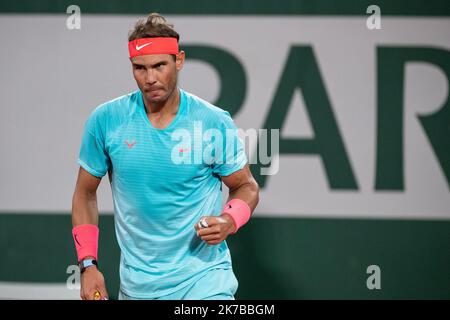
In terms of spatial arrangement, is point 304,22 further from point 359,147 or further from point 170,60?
point 170,60

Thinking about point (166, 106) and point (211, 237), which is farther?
point (166, 106)

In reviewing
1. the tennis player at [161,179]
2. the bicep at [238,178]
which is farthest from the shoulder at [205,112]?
the bicep at [238,178]

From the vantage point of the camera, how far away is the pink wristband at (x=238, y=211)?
9.25 ft

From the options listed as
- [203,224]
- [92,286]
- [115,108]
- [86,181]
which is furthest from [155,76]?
[92,286]

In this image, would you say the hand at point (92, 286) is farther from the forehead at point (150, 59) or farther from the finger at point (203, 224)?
the forehead at point (150, 59)

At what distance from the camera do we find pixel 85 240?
2.95 metres

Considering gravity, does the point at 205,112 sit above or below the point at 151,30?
below

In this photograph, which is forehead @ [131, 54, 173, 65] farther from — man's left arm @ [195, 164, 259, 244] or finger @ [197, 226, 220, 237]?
finger @ [197, 226, 220, 237]

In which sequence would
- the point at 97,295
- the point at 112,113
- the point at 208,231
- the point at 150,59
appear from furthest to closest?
1. the point at 112,113
2. the point at 150,59
3. the point at 97,295
4. the point at 208,231

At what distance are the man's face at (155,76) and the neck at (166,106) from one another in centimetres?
3

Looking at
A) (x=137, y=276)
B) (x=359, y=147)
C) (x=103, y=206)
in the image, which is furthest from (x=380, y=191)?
(x=137, y=276)

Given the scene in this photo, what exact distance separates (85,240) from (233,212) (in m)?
0.62

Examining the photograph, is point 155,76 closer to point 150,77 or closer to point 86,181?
point 150,77

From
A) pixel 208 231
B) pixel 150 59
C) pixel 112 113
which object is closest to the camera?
pixel 208 231
